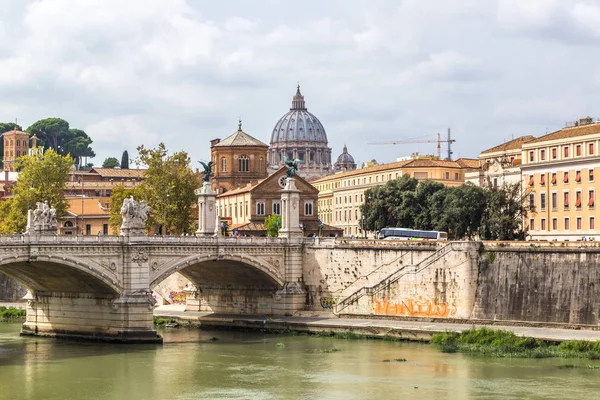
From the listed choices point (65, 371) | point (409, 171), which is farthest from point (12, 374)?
point (409, 171)

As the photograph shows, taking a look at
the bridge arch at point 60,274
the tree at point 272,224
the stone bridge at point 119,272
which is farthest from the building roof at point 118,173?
the bridge arch at point 60,274

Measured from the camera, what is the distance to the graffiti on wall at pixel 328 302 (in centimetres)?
6581

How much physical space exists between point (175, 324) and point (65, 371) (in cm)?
1743

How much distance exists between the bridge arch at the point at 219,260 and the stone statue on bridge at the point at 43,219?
23.0ft

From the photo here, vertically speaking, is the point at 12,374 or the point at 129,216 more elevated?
the point at 129,216

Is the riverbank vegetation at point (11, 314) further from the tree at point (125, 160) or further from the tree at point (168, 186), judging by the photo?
the tree at point (125, 160)

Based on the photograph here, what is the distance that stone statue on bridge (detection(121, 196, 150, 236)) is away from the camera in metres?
59.6

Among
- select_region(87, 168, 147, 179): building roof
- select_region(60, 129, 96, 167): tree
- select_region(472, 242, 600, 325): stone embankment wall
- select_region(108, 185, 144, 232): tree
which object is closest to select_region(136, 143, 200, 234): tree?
select_region(108, 185, 144, 232): tree

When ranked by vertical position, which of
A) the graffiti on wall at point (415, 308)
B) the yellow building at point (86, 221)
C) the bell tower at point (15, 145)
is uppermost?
the bell tower at point (15, 145)

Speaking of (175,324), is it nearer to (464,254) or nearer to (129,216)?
(129,216)

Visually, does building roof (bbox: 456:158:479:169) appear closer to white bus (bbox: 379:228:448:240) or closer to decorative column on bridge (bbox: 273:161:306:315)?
white bus (bbox: 379:228:448:240)

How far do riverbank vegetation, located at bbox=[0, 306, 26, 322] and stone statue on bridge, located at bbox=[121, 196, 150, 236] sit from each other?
15.0 metres

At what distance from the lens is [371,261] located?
64875 millimetres

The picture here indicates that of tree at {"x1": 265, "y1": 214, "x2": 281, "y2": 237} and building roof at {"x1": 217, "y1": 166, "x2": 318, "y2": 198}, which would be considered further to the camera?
building roof at {"x1": 217, "y1": 166, "x2": 318, "y2": 198}
